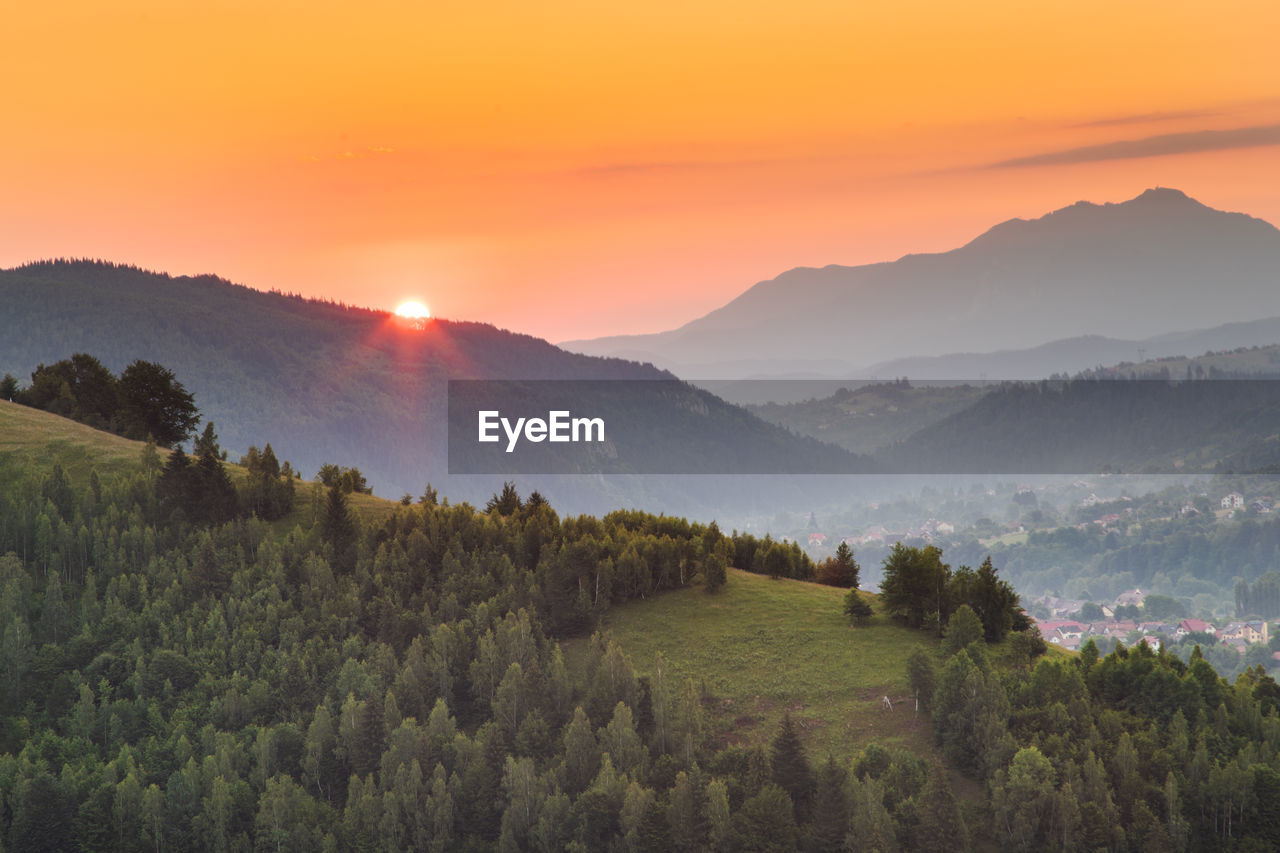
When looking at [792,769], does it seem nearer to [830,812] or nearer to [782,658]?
[830,812]

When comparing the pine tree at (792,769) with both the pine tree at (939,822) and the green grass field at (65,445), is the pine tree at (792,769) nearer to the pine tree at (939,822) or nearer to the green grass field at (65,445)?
the pine tree at (939,822)

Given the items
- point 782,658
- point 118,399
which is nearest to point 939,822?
point 782,658

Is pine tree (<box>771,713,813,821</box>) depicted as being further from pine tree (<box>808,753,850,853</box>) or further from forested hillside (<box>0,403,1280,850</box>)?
pine tree (<box>808,753,850,853</box>)

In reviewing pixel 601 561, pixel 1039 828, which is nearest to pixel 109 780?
pixel 601 561

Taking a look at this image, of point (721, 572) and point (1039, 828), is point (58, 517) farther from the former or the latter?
point (1039, 828)

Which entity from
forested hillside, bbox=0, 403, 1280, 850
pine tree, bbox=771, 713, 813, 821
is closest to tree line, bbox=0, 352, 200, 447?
forested hillside, bbox=0, 403, 1280, 850
